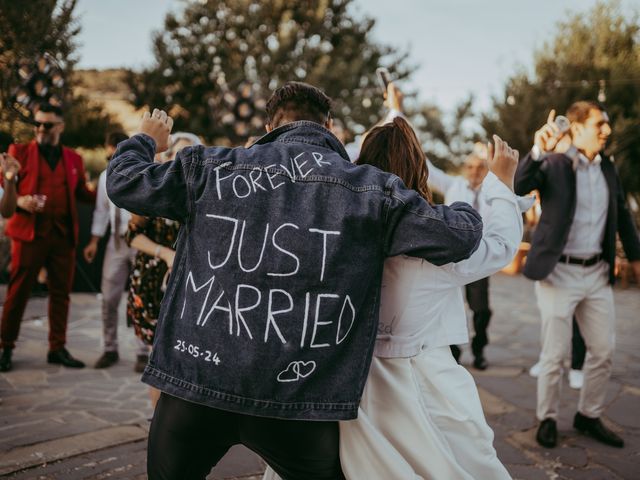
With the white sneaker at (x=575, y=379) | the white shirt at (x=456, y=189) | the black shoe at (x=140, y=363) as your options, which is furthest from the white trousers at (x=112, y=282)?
the white sneaker at (x=575, y=379)

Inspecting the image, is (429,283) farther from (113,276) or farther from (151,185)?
(113,276)

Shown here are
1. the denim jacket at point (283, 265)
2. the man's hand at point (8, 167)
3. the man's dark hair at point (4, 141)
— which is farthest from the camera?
the man's dark hair at point (4, 141)

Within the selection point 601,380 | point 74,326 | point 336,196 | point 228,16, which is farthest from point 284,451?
point 228,16

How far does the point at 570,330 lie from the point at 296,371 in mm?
2792

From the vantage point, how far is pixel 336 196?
1681 millimetres

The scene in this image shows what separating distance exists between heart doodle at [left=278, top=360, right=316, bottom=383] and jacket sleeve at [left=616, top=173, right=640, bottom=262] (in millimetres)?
3216

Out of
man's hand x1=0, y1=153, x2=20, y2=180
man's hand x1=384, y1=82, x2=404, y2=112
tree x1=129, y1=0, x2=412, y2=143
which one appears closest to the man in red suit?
man's hand x1=0, y1=153, x2=20, y2=180

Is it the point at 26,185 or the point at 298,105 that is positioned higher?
the point at 298,105

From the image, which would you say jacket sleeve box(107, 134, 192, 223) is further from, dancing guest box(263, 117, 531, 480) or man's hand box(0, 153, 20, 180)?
man's hand box(0, 153, 20, 180)

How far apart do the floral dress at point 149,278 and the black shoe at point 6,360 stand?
2195 mm

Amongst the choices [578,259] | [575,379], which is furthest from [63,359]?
[575,379]

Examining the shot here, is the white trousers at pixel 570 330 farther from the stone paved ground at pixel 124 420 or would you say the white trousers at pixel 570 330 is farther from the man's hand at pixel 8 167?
the man's hand at pixel 8 167

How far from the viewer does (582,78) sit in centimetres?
1725

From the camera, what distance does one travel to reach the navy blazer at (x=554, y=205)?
3.79 meters
